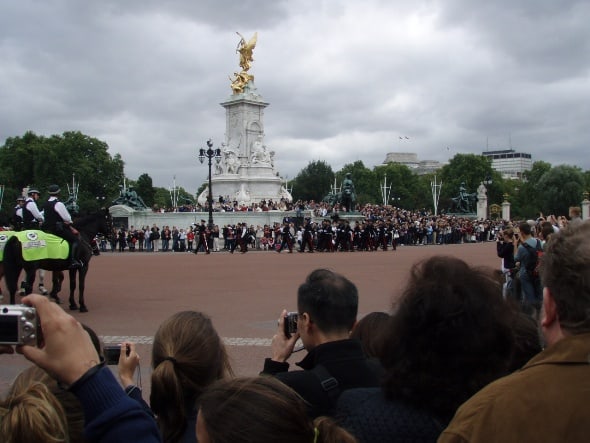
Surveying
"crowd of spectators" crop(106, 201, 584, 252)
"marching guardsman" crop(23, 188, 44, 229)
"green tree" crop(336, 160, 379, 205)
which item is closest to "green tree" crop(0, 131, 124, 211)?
"crowd of spectators" crop(106, 201, 584, 252)

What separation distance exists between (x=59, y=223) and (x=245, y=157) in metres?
48.8

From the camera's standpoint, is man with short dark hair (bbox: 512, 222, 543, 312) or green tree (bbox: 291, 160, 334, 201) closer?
man with short dark hair (bbox: 512, 222, 543, 312)

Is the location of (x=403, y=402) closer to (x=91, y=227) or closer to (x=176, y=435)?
(x=176, y=435)

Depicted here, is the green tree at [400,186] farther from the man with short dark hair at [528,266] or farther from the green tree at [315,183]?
Result: the man with short dark hair at [528,266]

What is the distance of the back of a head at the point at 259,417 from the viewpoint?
6.08ft

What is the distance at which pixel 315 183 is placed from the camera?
105875 mm

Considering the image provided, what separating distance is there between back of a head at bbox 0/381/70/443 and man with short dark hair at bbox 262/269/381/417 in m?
1.34

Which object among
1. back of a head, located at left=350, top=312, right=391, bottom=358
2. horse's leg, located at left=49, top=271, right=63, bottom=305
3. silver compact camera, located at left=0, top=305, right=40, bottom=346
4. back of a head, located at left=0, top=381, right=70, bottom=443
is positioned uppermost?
silver compact camera, located at left=0, top=305, right=40, bottom=346

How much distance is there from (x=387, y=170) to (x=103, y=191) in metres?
54.5

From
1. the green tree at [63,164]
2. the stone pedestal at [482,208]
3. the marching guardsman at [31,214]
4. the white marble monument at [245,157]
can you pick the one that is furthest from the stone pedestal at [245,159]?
the marching guardsman at [31,214]

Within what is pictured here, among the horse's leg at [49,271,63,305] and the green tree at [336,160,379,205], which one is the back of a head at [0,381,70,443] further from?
the green tree at [336,160,379,205]

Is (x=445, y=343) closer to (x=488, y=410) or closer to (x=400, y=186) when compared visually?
(x=488, y=410)

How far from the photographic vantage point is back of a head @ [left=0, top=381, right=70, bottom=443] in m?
1.94

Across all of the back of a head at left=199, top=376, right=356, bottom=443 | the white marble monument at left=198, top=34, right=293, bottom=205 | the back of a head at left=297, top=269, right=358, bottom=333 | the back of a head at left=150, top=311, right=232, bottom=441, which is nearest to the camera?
the back of a head at left=199, top=376, right=356, bottom=443
